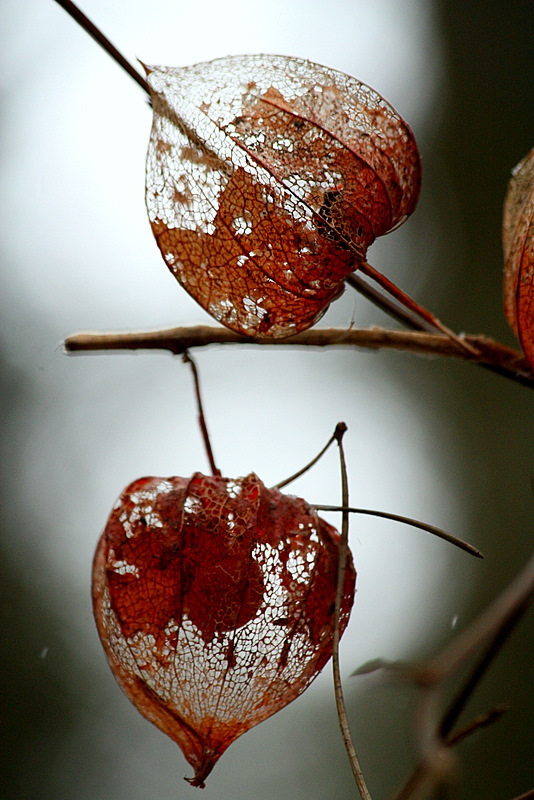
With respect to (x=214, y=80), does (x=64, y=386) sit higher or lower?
lower

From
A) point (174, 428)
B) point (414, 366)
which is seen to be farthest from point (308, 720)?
point (414, 366)

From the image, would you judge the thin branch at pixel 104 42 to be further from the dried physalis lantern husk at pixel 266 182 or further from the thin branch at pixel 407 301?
the thin branch at pixel 407 301

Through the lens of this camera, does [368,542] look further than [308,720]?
No

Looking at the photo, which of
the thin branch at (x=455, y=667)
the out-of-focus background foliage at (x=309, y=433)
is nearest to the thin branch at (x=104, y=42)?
the thin branch at (x=455, y=667)

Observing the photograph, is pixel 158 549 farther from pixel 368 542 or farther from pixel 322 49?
pixel 322 49

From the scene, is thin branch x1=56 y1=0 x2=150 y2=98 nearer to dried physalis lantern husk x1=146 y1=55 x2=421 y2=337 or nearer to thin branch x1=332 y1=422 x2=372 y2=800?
dried physalis lantern husk x1=146 y1=55 x2=421 y2=337

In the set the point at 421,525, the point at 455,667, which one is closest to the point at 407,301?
the point at 421,525
